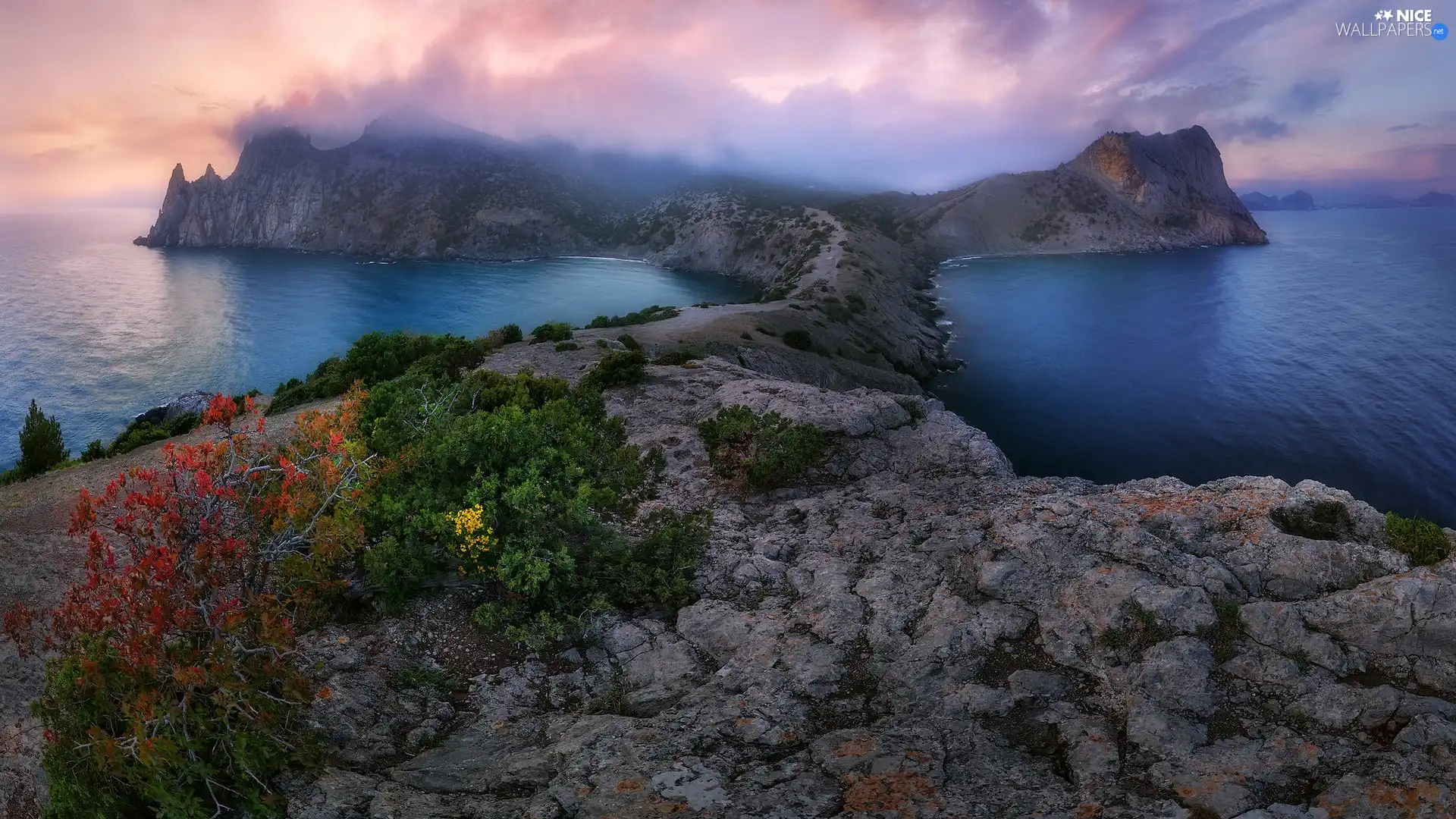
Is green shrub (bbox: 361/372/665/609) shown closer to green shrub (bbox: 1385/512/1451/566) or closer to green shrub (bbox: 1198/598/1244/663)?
green shrub (bbox: 1198/598/1244/663)

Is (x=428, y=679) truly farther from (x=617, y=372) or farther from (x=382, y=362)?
(x=382, y=362)

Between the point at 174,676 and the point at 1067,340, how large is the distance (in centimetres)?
9487

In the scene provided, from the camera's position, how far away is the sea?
51719 millimetres

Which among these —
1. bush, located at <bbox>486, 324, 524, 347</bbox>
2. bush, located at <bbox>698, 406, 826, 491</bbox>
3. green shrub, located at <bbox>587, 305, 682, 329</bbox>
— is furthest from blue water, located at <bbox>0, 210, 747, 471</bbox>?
bush, located at <bbox>698, 406, 826, 491</bbox>

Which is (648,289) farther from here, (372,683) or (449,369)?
(372,683)

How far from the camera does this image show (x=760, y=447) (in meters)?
21.0

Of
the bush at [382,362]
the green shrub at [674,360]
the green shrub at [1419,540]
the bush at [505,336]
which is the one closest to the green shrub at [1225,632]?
the green shrub at [1419,540]

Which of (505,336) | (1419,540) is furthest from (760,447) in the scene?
(505,336)

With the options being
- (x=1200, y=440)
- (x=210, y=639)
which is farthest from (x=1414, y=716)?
(x=1200, y=440)

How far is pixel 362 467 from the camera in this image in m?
14.8

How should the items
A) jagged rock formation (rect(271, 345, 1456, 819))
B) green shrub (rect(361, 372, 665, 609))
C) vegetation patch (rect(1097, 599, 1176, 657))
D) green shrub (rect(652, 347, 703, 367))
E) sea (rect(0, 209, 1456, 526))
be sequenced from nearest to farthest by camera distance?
jagged rock formation (rect(271, 345, 1456, 819))
vegetation patch (rect(1097, 599, 1176, 657))
green shrub (rect(361, 372, 665, 609))
green shrub (rect(652, 347, 703, 367))
sea (rect(0, 209, 1456, 526))

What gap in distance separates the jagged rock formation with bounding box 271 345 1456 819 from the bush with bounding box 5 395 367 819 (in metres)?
0.86

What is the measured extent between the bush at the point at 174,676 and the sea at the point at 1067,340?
4787 cm

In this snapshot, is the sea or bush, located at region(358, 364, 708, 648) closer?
bush, located at region(358, 364, 708, 648)
